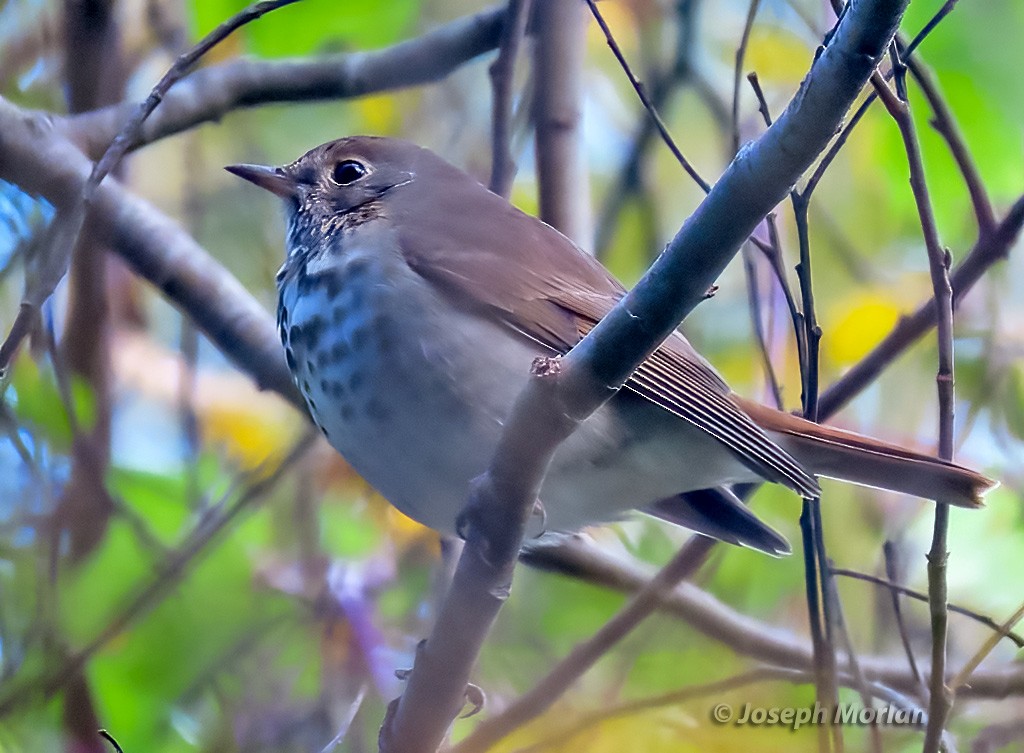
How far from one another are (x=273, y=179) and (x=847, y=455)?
1.76 meters

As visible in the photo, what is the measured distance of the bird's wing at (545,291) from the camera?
246 cm

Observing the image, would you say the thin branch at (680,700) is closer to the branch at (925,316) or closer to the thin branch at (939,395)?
the thin branch at (939,395)

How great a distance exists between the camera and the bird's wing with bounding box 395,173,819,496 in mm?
2461

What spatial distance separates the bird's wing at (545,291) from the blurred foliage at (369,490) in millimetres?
558

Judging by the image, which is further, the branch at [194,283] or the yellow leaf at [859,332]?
the yellow leaf at [859,332]

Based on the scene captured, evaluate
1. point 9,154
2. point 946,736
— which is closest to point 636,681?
point 946,736

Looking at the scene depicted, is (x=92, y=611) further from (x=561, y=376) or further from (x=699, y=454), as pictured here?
(x=561, y=376)

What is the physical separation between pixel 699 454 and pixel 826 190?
2308 millimetres

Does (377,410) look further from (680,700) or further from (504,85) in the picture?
(504,85)

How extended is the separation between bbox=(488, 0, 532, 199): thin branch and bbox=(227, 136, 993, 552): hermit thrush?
35 cm

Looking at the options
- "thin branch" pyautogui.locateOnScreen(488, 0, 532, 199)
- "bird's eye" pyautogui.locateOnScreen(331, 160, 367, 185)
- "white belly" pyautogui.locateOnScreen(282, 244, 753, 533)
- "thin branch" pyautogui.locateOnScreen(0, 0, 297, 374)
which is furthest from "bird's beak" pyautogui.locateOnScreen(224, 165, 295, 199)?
"thin branch" pyautogui.locateOnScreen(0, 0, 297, 374)

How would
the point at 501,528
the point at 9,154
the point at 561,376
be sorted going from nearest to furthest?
the point at 561,376 < the point at 501,528 < the point at 9,154

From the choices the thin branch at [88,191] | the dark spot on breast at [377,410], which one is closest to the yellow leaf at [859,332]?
the dark spot on breast at [377,410]

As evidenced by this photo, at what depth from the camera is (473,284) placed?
2.64m
